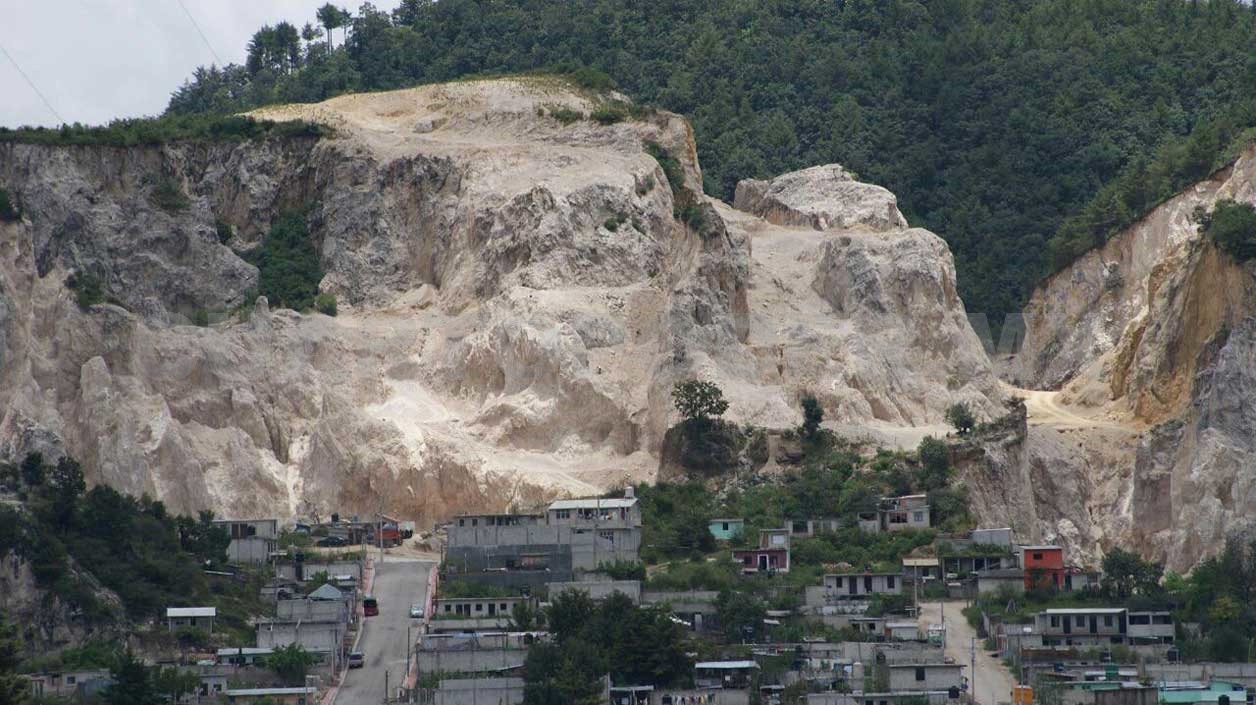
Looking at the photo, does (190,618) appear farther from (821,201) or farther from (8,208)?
(821,201)

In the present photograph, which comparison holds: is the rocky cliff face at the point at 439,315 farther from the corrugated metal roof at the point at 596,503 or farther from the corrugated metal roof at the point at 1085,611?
the corrugated metal roof at the point at 1085,611

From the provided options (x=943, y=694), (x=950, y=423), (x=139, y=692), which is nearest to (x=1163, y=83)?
(x=950, y=423)

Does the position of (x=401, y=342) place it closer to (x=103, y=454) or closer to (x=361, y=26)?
(x=103, y=454)

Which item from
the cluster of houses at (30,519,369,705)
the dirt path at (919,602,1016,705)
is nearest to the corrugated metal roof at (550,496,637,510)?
the cluster of houses at (30,519,369,705)

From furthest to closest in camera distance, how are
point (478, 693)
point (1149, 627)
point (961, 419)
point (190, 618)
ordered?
point (961, 419) → point (1149, 627) → point (190, 618) → point (478, 693)

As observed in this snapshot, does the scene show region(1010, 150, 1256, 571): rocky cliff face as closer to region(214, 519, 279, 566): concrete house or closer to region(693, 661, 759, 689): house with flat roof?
region(693, 661, 759, 689): house with flat roof

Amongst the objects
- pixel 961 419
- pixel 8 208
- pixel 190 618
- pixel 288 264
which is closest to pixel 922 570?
pixel 961 419
